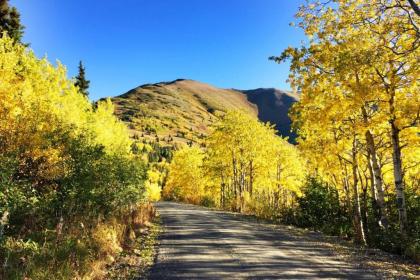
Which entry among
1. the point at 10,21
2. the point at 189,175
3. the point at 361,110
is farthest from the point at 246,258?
the point at 189,175

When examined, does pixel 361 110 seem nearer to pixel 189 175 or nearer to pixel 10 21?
pixel 10 21

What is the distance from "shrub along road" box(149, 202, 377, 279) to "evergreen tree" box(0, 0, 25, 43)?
23.2 meters

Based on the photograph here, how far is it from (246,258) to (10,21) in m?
29.0

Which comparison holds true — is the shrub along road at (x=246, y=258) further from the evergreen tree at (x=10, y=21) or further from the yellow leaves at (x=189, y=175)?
the yellow leaves at (x=189, y=175)

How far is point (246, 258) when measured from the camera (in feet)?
A: 36.9

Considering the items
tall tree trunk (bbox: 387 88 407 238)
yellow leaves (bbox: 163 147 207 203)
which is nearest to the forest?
tall tree trunk (bbox: 387 88 407 238)

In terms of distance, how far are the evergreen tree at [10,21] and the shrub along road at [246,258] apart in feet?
76.0

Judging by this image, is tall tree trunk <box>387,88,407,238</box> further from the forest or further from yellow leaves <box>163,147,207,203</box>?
yellow leaves <box>163,147,207,203</box>

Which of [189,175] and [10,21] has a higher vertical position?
[10,21]

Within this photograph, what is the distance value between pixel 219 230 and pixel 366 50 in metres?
11.0

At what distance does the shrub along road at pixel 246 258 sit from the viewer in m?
9.50

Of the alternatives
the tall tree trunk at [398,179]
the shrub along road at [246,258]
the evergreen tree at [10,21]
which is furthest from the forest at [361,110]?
the evergreen tree at [10,21]

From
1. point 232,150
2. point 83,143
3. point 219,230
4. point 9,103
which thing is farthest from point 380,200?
point 232,150

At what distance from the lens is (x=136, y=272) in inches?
384
